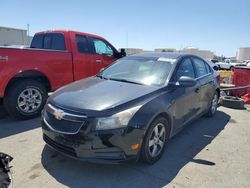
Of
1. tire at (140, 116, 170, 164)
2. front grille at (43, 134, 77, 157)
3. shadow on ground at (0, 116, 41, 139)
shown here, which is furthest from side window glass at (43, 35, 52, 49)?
tire at (140, 116, 170, 164)

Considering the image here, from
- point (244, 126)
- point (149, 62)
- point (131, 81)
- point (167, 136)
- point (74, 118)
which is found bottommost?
point (244, 126)

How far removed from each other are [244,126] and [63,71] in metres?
4.55

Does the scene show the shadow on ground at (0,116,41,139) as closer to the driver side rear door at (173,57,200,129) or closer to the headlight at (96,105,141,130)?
the headlight at (96,105,141,130)

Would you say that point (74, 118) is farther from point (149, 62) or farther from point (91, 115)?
point (149, 62)

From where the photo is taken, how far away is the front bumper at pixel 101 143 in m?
3.09

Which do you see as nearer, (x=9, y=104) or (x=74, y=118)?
(x=74, y=118)

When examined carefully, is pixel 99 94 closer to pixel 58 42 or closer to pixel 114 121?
pixel 114 121

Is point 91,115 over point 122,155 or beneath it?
over

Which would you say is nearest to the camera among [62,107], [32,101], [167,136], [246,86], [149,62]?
[62,107]

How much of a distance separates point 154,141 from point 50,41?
15.0 feet

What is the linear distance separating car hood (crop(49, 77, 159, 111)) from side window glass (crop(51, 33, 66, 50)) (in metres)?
2.67

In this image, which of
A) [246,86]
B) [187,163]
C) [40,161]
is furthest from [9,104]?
[246,86]

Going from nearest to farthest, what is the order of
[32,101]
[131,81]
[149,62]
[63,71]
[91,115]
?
1. [91,115]
2. [131,81]
3. [149,62]
4. [32,101]
5. [63,71]

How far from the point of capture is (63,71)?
20.6ft
